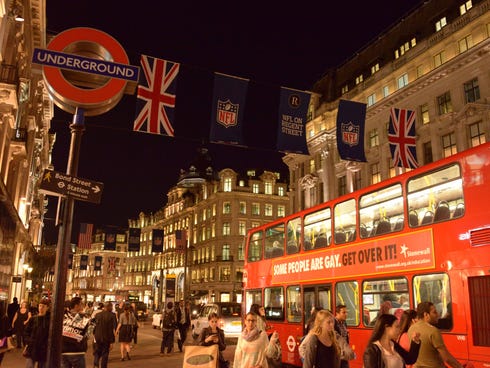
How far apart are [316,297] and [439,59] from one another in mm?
25451

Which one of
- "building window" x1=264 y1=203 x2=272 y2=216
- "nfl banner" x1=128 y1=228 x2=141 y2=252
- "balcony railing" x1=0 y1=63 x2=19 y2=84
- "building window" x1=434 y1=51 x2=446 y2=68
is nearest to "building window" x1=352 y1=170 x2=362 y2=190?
"building window" x1=434 y1=51 x2=446 y2=68

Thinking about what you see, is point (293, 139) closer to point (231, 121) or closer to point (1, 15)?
point (231, 121)

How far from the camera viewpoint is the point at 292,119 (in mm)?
17031

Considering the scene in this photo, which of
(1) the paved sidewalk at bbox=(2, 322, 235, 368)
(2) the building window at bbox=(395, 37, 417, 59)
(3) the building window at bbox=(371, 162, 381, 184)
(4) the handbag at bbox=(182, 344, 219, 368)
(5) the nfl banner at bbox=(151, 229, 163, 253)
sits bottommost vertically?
(1) the paved sidewalk at bbox=(2, 322, 235, 368)

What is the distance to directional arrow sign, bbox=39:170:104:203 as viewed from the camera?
6.40m

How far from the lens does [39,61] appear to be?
6.78 m

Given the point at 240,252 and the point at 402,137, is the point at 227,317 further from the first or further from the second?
the point at 240,252

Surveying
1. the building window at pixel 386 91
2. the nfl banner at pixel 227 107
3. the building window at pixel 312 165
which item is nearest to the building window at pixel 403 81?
the building window at pixel 386 91

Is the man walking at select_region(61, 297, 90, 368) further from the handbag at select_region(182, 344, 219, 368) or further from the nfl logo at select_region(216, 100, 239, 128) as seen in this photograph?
the nfl logo at select_region(216, 100, 239, 128)

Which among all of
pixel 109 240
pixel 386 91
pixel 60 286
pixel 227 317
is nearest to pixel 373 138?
pixel 386 91

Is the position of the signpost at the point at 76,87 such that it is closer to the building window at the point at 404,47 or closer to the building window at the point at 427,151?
the building window at the point at 427,151

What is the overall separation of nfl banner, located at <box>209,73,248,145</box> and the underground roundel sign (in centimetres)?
867

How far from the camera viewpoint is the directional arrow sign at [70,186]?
640 centimetres

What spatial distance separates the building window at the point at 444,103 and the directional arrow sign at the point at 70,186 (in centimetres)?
2937
